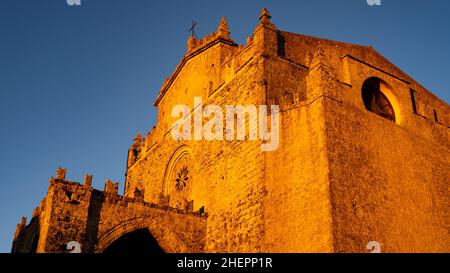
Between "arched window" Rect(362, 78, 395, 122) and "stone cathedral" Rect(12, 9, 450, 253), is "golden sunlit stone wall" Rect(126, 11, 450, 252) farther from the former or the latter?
"arched window" Rect(362, 78, 395, 122)

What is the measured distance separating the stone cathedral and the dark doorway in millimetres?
46

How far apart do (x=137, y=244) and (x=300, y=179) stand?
20.3ft

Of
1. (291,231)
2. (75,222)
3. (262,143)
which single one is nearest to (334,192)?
(291,231)

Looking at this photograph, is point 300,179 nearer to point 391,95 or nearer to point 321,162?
point 321,162

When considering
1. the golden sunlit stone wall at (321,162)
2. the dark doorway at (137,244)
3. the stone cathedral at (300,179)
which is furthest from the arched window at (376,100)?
the dark doorway at (137,244)

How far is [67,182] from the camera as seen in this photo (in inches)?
623

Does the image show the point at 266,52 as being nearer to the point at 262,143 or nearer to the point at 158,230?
the point at 262,143

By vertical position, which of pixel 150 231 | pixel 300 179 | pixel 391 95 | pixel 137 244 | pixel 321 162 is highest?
A: pixel 391 95

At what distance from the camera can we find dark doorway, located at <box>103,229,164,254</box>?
17297mm

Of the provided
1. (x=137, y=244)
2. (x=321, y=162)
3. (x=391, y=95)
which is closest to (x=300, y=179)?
(x=321, y=162)

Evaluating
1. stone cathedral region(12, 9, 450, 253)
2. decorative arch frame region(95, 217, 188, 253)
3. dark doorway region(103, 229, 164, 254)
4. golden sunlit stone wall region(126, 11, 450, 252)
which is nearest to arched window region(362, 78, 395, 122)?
stone cathedral region(12, 9, 450, 253)

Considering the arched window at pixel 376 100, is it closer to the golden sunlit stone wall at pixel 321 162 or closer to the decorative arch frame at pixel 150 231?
the golden sunlit stone wall at pixel 321 162

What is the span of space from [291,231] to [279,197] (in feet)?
3.92

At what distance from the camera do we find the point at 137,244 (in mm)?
18000
